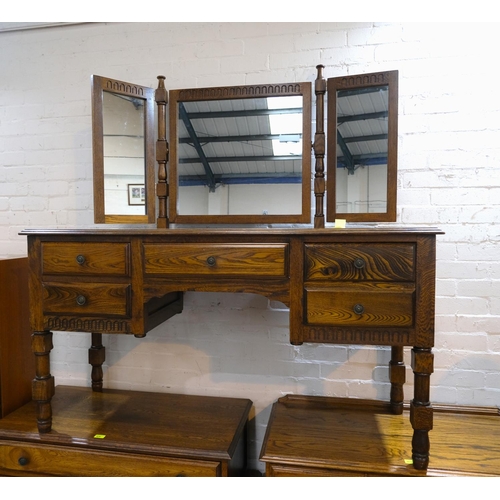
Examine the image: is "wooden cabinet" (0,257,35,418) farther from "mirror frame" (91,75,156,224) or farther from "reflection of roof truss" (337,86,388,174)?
"reflection of roof truss" (337,86,388,174)

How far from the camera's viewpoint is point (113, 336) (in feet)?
6.77

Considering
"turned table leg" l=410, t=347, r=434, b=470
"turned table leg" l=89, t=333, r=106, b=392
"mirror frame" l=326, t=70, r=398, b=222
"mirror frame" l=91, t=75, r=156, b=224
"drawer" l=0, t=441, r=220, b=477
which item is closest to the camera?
"turned table leg" l=410, t=347, r=434, b=470

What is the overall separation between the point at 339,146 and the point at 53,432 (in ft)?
5.79

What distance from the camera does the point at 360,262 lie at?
4.26ft

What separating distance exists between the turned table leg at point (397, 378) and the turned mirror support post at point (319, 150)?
0.69 metres

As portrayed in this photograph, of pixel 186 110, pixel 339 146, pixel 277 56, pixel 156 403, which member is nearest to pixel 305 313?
pixel 339 146

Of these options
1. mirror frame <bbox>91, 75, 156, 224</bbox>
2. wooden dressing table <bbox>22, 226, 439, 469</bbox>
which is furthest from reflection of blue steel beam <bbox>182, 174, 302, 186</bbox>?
wooden dressing table <bbox>22, 226, 439, 469</bbox>

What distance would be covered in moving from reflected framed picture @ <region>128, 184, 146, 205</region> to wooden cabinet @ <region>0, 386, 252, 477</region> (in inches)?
39.5

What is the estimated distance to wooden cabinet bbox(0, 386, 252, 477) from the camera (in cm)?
144

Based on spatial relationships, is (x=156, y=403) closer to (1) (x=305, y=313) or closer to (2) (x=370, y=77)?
(1) (x=305, y=313)

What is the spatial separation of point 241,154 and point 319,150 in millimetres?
370

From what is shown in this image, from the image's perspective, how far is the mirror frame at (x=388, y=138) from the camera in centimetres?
164

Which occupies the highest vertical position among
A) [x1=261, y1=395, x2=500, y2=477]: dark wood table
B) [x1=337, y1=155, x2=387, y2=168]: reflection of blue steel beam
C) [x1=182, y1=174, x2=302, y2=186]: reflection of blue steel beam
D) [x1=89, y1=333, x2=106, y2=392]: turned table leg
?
[x1=337, y1=155, x2=387, y2=168]: reflection of blue steel beam

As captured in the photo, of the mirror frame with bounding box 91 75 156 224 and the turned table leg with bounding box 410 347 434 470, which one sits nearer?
the turned table leg with bounding box 410 347 434 470
